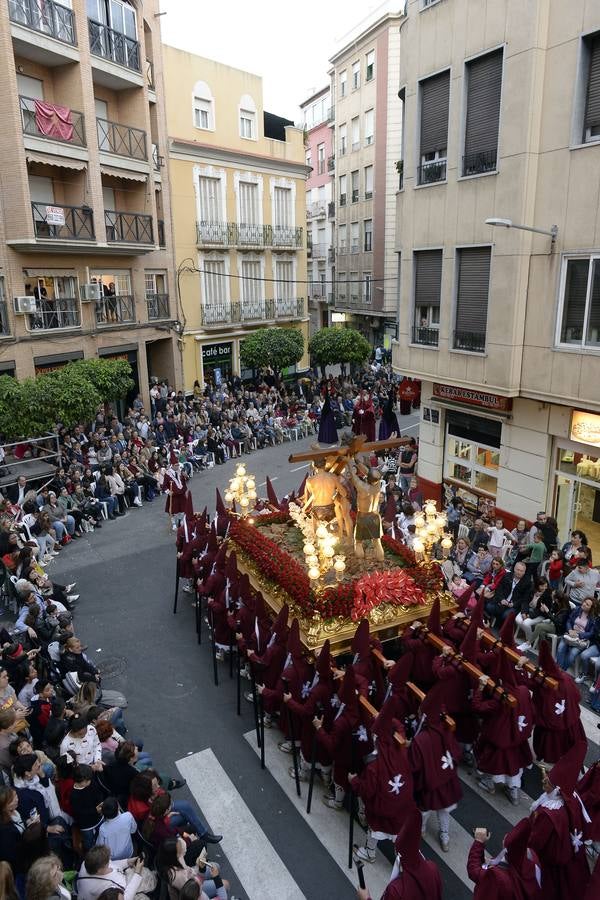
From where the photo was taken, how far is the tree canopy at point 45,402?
1655 centimetres

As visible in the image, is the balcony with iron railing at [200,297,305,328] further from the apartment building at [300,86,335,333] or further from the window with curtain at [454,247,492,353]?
the window with curtain at [454,247,492,353]

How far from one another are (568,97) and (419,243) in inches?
172

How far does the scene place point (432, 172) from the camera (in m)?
14.7

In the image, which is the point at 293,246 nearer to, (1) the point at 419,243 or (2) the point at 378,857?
(1) the point at 419,243

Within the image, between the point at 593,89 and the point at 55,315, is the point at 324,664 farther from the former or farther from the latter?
the point at 55,315

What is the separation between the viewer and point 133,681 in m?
10.1

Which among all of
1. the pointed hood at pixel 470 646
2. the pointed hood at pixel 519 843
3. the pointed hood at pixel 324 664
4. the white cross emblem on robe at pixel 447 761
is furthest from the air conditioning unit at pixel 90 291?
the pointed hood at pixel 519 843

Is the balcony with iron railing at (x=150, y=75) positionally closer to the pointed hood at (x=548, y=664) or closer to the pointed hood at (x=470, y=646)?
the pointed hood at (x=470, y=646)

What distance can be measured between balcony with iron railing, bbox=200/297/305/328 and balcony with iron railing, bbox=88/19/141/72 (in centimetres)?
1064

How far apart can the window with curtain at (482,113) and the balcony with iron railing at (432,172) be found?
0.73 meters

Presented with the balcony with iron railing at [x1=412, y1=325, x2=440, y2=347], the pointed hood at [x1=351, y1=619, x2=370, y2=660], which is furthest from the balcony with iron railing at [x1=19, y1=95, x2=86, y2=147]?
the pointed hood at [x1=351, y1=619, x2=370, y2=660]

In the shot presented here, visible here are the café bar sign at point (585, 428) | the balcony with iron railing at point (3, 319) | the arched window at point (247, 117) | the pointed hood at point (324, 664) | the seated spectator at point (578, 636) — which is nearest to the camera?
the pointed hood at point (324, 664)

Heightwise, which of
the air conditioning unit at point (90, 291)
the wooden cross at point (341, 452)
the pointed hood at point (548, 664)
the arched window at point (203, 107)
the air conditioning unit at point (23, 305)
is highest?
the arched window at point (203, 107)

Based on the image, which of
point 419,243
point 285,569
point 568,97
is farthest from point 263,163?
point 285,569
